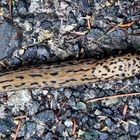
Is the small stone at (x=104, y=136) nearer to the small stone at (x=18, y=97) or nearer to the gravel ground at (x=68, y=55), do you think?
the gravel ground at (x=68, y=55)

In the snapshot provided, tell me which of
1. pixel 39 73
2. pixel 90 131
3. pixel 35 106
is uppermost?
pixel 39 73

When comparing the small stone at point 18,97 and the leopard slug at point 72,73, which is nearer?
the leopard slug at point 72,73

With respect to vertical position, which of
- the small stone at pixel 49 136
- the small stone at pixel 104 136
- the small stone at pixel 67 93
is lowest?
the small stone at pixel 104 136

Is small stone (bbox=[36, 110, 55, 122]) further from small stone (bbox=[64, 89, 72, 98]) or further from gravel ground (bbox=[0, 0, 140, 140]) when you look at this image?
small stone (bbox=[64, 89, 72, 98])

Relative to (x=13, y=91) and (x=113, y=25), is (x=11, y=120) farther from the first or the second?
(x=113, y=25)

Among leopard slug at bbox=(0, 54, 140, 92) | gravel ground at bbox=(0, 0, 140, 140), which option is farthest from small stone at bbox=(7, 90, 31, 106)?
leopard slug at bbox=(0, 54, 140, 92)

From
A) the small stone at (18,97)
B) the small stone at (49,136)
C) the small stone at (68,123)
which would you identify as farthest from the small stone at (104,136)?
the small stone at (18,97)

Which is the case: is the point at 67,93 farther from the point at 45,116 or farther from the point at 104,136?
the point at 104,136

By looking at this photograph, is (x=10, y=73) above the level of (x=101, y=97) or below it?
above

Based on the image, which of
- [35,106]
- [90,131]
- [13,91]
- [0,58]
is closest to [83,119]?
[90,131]
